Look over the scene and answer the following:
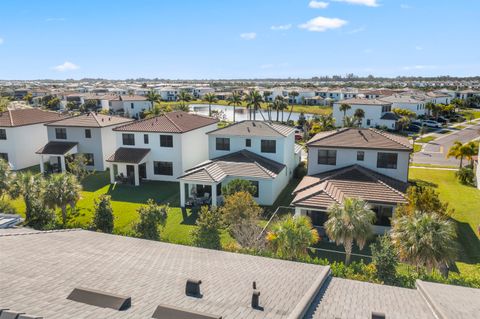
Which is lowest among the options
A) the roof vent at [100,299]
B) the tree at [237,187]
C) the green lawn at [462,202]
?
the green lawn at [462,202]

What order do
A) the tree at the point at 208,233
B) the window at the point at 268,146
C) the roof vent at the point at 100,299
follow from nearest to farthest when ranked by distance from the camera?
the roof vent at the point at 100,299, the tree at the point at 208,233, the window at the point at 268,146

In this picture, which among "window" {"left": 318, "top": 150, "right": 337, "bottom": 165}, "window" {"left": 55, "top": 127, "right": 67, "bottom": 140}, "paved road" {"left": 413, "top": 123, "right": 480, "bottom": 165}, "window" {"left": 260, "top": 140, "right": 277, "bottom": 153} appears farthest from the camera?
"paved road" {"left": 413, "top": 123, "right": 480, "bottom": 165}

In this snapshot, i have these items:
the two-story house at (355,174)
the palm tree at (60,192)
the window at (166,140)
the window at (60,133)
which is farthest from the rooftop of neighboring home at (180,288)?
the window at (60,133)

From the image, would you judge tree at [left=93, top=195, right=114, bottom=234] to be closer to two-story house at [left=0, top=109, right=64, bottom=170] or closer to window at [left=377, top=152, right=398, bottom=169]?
window at [left=377, top=152, right=398, bottom=169]

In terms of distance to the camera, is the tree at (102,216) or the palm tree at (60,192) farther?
the palm tree at (60,192)

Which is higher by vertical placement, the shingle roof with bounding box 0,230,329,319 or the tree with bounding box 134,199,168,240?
the shingle roof with bounding box 0,230,329,319

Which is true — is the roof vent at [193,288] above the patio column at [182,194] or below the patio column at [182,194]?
above

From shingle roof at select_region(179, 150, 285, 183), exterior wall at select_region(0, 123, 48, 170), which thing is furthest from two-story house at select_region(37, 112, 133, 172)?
shingle roof at select_region(179, 150, 285, 183)

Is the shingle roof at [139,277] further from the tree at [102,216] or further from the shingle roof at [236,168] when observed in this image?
the shingle roof at [236,168]

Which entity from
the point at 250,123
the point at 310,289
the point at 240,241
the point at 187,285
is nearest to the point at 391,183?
the point at 240,241
